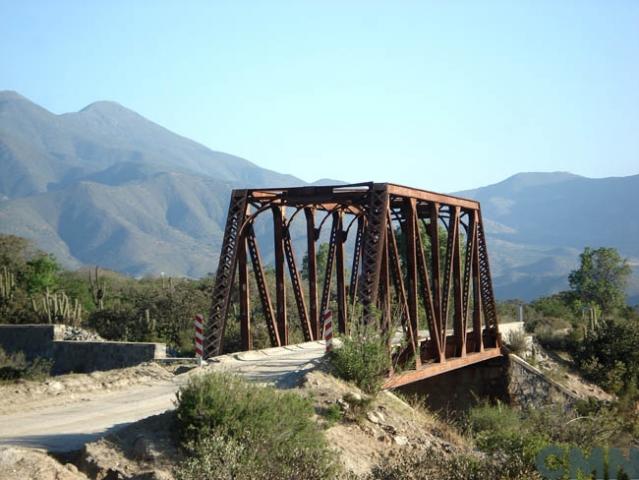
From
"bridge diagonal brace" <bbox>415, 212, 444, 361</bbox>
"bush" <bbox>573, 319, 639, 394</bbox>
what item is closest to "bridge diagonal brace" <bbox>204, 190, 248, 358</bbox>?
"bridge diagonal brace" <bbox>415, 212, 444, 361</bbox>

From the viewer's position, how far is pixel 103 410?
16406mm

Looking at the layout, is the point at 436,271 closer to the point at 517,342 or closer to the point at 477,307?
the point at 477,307

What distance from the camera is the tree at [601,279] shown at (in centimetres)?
5972

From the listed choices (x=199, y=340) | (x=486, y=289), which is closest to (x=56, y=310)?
(x=199, y=340)

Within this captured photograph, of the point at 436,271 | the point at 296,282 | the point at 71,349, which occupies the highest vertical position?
the point at 436,271

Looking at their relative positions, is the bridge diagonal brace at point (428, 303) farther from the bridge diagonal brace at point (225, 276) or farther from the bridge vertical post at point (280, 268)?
the bridge diagonal brace at point (225, 276)

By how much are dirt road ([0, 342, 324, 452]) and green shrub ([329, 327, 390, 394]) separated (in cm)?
76

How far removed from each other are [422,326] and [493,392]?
10313 mm

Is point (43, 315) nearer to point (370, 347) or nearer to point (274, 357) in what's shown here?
point (274, 357)

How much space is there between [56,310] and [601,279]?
38423mm

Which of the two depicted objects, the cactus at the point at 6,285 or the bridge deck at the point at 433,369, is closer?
the bridge deck at the point at 433,369

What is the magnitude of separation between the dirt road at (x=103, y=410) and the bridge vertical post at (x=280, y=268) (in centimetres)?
312

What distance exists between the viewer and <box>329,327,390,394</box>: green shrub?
1800cm

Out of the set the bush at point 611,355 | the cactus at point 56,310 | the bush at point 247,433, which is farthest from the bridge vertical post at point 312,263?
the cactus at point 56,310
